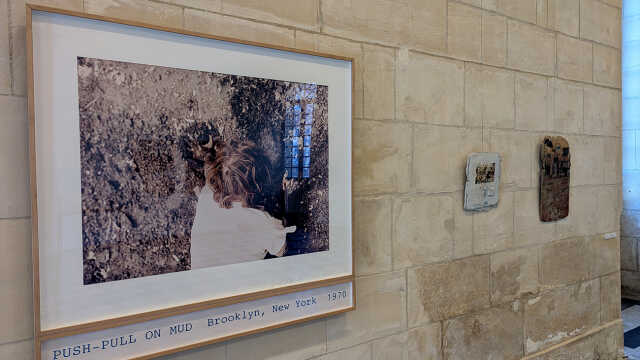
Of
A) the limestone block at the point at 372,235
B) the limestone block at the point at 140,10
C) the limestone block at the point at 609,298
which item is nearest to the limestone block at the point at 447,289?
the limestone block at the point at 372,235

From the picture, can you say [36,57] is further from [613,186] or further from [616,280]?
[616,280]

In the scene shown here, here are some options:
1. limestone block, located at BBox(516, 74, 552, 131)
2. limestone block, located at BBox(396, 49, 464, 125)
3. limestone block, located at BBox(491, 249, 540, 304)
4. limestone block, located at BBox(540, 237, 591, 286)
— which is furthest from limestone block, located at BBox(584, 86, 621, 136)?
limestone block, located at BBox(396, 49, 464, 125)

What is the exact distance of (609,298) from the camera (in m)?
2.90

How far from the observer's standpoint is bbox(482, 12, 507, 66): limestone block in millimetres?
2146

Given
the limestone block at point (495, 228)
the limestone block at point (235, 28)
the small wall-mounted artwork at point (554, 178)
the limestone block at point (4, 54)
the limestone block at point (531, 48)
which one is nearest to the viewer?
the limestone block at point (4, 54)

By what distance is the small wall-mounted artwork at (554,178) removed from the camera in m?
2.41

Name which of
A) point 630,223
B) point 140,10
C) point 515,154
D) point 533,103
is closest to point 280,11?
point 140,10

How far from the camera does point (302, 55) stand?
1482 millimetres

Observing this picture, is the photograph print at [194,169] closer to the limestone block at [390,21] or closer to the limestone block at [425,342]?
the limestone block at [390,21]

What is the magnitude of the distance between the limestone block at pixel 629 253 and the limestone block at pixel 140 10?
5.40 meters

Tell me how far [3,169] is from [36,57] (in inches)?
11.5

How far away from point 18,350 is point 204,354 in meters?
0.50

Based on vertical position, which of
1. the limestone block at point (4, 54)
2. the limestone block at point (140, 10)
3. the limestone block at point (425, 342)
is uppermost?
the limestone block at point (140, 10)

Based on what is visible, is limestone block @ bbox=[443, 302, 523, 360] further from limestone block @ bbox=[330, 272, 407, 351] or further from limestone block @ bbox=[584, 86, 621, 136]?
limestone block @ bbox=[584, 86, 621, 136]
